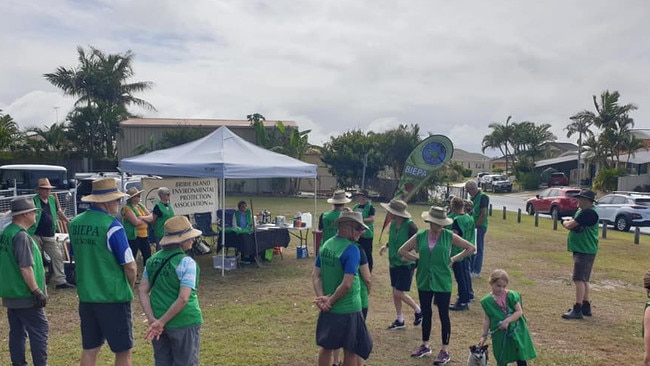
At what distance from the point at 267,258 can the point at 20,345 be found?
681 cm

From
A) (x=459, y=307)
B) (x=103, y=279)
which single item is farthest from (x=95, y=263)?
(x=459, y=307)

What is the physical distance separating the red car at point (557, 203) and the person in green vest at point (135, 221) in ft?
59.1

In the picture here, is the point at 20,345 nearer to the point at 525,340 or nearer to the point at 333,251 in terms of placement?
the point at 333,251

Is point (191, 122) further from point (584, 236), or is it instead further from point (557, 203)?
point (584, 236)

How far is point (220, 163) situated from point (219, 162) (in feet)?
0.19

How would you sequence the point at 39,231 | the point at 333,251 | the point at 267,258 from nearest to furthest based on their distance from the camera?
the point at 333,251 → the point at 39,231 → the point at 267,258

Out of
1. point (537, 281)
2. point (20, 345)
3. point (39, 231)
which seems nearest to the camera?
point (20, 345)

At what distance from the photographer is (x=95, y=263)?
4184 millimetres

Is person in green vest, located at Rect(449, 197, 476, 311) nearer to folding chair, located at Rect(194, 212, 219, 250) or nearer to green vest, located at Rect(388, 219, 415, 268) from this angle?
green vest, located at Rect(388, 219, 415, 268)

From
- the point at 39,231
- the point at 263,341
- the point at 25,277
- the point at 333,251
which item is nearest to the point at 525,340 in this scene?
the point at 333,251

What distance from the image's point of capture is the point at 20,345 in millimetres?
4766

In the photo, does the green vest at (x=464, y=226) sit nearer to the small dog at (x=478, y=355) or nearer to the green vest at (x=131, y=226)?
the small dog at (x=478, y=355)

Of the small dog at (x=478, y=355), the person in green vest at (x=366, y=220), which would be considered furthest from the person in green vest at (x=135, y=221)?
the small dog at (x=478, y=355)

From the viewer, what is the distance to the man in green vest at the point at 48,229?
8047 millimetres
